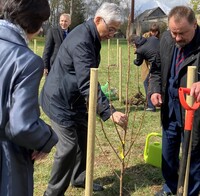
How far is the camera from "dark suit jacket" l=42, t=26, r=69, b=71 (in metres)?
5.78

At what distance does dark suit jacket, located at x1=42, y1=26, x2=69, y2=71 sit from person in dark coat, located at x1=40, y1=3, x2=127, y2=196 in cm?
274

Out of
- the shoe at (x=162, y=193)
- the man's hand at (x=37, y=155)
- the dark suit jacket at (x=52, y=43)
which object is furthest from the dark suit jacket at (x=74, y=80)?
the dark suit jacket at (x=52, y=43)

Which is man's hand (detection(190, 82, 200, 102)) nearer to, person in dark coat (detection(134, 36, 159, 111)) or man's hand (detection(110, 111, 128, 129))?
man's hand (detection(110, 111, 128, 129))

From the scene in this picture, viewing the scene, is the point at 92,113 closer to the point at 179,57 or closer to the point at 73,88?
the point at 73,88

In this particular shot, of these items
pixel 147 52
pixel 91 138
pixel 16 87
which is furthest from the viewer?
pixel 147 52

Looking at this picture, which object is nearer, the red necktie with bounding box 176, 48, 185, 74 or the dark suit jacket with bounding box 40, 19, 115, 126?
the dark suit jacket with bounding box 40, 19, 115, 126

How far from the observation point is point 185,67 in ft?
9.20

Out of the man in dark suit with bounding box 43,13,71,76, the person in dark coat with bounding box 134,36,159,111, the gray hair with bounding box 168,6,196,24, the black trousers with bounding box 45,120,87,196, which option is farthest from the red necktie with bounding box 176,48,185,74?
the person in dark coat with bounding box 134,36,159,111

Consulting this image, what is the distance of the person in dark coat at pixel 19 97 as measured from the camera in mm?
1579

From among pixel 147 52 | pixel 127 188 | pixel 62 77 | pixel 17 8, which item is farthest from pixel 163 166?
pixel 147 52

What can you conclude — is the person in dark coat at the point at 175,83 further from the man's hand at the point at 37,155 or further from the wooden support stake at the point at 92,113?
the man's hand at the point at 37,155

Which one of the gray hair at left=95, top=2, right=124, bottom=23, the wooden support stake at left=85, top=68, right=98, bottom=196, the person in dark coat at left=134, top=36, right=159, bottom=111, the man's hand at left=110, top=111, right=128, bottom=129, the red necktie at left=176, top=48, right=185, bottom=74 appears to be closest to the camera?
the wooden support stake at left=85, top=68, right=98, bottom=196

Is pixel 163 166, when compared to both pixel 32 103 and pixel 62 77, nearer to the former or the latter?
pixel 62 77

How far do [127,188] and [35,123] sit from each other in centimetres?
222
